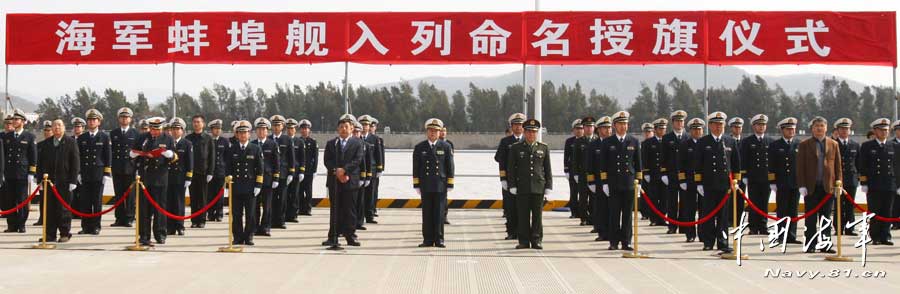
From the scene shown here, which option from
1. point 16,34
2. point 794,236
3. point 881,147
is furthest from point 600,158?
point 16,34

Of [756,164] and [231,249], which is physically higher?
[756,164]

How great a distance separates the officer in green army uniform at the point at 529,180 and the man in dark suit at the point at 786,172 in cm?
331

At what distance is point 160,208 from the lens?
11094 mm

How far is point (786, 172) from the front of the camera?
12.1m

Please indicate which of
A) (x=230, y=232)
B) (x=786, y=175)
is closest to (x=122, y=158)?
(x=230, y=232)

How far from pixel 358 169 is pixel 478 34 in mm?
4800

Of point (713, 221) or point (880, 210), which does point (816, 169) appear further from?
point (880, 210)

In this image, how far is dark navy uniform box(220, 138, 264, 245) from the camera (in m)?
11.3

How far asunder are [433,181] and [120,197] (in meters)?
5.58

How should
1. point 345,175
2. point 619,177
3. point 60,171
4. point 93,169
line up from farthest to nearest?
point 93,169 → point 60,171 → point 619,177 → point 345,175

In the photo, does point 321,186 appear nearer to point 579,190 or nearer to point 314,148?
point 314,148

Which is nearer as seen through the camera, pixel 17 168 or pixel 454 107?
pixel 17 168

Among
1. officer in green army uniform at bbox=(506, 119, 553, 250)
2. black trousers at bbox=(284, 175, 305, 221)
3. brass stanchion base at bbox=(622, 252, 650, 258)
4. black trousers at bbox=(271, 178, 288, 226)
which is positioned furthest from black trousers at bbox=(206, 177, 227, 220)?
brass stanchion base at bbox=(622, 252, 650, 258)

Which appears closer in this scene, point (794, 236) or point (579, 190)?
point (794, 236)
